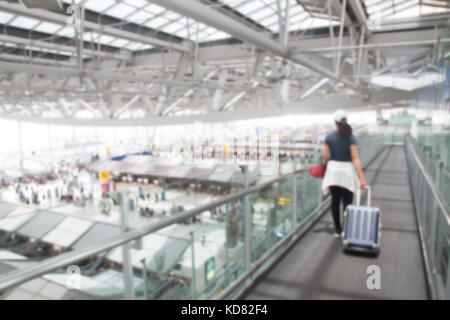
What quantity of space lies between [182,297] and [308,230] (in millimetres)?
2465

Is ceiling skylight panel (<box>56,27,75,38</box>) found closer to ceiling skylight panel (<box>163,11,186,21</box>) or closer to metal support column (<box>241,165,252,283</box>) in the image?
ceiling skylight panel (<box>163,11,186,21</box>)

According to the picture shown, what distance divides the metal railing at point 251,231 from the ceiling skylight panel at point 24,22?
6998mm

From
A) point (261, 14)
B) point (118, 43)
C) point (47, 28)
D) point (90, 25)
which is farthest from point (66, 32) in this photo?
point (261, 14)

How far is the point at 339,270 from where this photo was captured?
2.99 m

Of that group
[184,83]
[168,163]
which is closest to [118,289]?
→ [184,83]

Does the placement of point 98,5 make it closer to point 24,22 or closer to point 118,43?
point 24,22

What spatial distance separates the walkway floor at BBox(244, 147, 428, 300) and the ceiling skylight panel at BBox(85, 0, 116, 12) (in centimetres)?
625

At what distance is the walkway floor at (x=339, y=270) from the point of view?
2.61m

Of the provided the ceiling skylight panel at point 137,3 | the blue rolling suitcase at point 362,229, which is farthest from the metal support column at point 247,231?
the ceiling skylight panel at point 137,3

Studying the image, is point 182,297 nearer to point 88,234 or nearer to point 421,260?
point 88,234

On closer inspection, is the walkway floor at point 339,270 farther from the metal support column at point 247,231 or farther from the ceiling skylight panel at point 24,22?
the ceiling skylight panel at point 24,22

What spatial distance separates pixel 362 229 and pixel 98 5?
699 cm

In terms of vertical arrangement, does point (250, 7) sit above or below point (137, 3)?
above
